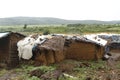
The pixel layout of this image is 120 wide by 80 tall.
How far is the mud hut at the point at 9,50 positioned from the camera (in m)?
17.1

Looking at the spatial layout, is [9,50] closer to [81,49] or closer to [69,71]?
[81,49]

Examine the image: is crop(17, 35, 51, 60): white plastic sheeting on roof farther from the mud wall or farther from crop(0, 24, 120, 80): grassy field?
the mud wall

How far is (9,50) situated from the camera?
1722 centimetres

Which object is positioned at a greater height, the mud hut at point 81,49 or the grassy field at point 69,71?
the mud hut at point 81,49

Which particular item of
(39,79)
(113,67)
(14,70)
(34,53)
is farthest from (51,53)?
(39,79)

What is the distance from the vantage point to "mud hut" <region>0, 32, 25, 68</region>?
17141 millimetres

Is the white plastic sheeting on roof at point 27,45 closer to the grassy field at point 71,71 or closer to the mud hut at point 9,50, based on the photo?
the mud hut at point 9,50

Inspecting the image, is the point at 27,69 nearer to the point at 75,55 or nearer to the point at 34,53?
the point at 34,53

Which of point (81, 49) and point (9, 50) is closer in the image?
point (9, 50)

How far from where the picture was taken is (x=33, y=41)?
55.7 feet

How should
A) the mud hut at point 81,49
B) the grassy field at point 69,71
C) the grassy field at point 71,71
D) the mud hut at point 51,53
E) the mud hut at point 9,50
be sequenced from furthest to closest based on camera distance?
the mud hut at point 81,49, the mud hut at point 9,50, the mud hut at point 51,53, the grassy field at point 71,71, the grassy field at point 69,71

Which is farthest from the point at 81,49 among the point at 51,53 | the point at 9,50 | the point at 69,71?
the point at 9,50

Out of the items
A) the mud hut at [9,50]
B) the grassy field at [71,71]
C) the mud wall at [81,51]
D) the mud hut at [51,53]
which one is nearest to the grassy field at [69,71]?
the grassy field at [71,71]

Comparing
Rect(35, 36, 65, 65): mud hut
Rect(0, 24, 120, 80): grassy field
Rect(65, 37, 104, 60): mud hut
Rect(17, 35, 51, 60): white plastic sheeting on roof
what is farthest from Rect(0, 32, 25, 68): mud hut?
Rect(65, 37, 104, 60): mud hut
